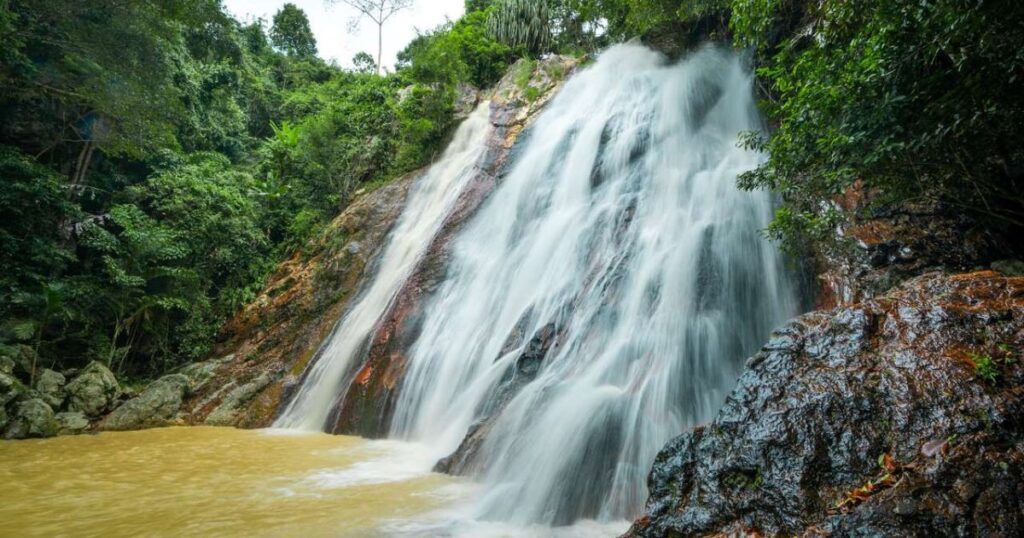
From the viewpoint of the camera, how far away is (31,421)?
826 centimetres

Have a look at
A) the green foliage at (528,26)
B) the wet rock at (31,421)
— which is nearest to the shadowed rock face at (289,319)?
the wet rock at (31,421)

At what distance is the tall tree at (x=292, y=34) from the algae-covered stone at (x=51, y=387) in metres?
31.1

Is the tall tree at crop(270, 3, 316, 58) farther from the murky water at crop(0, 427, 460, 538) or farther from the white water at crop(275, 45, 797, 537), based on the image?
the murky water at crop(0, 427, 460, 538)

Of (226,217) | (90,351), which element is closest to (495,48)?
(226,217)

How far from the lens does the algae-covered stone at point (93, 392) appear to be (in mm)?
9578

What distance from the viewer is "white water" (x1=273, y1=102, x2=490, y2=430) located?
9.19 metres

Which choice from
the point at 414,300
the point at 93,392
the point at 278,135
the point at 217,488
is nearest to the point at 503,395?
the point at 217,488

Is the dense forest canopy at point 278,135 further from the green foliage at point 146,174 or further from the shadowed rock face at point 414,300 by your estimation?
the shadowed rock face at point 414,300

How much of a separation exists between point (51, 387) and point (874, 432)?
13336 mm

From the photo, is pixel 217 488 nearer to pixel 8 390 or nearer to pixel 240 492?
pixel 240 492

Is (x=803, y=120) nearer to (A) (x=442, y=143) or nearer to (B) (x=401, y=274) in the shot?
(B) (x=401, y=274)

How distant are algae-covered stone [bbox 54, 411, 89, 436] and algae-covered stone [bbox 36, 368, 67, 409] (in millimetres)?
444

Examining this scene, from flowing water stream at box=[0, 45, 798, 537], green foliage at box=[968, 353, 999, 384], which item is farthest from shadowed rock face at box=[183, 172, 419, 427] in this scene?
green foliage at box=[968, 353, 999, 384]

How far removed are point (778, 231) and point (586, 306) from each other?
8.79 feet
